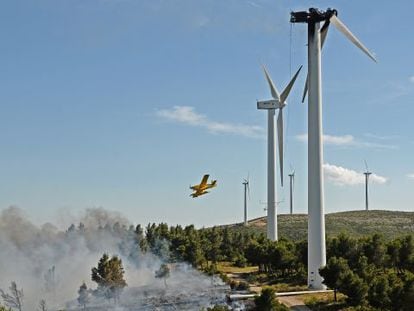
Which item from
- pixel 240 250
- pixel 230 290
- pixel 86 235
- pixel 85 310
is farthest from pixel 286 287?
pixel 86 235

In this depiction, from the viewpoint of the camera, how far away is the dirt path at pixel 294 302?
2672 inches

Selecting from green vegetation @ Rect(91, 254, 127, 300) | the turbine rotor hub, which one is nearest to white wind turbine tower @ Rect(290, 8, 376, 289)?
the turbine rotor hub

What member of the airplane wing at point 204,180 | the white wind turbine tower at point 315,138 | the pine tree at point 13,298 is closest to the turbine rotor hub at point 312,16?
the white wind turbine tower at point 315,138

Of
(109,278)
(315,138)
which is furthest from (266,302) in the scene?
(109,278)

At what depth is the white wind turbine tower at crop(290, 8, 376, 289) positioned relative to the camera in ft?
244

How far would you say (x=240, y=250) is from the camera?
12600 cm

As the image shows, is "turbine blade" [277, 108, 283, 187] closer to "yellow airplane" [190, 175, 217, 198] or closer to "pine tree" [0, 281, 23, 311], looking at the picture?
"yellow airplane" [190, 175, 217, 198]

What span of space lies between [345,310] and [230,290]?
69.5 feet

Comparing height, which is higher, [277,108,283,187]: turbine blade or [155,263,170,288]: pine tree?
[277,108,283,187]: turbine blade

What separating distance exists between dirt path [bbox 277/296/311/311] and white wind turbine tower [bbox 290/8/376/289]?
4.07 meters

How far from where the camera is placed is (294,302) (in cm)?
7088

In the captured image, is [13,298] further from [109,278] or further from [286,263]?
[286,263]

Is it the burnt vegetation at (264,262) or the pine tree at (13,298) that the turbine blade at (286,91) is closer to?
the burnt vegetation at (264,262)

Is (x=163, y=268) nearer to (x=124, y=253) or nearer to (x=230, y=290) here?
(x=230, y=290)
